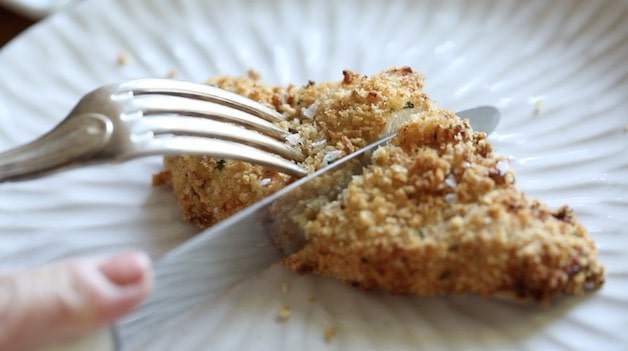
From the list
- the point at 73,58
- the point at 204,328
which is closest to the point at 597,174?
the point at 204,328

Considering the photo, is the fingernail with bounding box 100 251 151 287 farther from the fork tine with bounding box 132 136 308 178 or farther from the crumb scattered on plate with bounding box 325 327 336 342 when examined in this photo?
the crumb scattered on plate with bounding box 325 327 336 342

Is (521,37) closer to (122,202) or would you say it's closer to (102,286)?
(122,202)

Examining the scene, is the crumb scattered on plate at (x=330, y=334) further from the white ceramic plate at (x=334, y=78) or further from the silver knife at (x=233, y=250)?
the silver knife at (x=233, y=250)

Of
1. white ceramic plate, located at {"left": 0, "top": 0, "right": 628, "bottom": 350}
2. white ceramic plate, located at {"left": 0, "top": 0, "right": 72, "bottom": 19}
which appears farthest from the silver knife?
white ceramic plate, located at {"left": 0, "top": 0, "right": 72, "bottom": 19}

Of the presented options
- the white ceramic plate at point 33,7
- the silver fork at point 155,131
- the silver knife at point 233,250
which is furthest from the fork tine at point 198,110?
the white ceramic plate at point 33,7

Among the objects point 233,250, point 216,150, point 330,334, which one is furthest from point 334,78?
point 330,334

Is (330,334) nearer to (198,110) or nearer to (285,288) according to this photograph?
(285,288)

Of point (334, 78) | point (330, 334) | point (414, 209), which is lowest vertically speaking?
point (330, 334)
